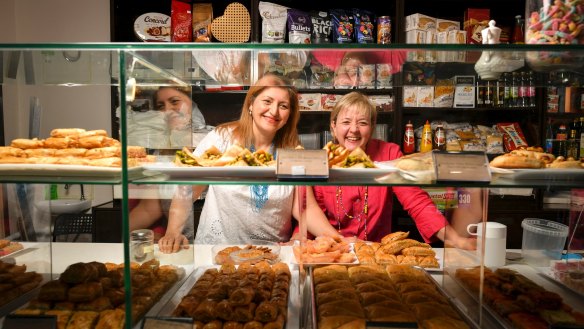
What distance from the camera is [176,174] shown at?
3.80 feet

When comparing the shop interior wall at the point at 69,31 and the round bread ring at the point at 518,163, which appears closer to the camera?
the round bread ring at the point at 518,163

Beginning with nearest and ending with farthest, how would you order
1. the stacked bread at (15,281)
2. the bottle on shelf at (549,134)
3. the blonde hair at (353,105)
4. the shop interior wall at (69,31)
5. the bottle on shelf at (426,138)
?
the stacked bread at (15,281) → the blonde hair at (353,105) → the bottle on shelf at (426,138) → the bottle on shelf at (549,134) → the shop interior wall at (69,31)

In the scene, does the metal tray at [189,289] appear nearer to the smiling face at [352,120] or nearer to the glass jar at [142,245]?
the glass jar at [142,245]

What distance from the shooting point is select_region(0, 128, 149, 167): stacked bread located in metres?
1.19

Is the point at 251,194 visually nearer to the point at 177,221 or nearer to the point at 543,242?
the point at 177,221

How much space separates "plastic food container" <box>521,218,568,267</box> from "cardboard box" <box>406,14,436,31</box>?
2.25 metres

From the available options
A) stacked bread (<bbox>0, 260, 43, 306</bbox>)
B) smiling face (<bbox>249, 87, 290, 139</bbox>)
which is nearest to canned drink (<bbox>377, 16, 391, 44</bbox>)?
smiling face (<bbox>249, 87, 290, 139</bbox>)

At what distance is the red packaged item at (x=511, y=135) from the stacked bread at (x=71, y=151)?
11.1 feet

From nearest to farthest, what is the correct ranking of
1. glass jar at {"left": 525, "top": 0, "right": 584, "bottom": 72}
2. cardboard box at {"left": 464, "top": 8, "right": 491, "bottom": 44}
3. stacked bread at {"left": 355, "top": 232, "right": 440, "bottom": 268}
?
glass jar at {"left": 525, "top": 0, "right": 584, "bottom": 72} → stacked bread at {"left": 355, "top": 232, "right": 440, "bottom": 268} → cardboard box at {"left": 464, "top": 8, "right": 491, "bottom": 44}

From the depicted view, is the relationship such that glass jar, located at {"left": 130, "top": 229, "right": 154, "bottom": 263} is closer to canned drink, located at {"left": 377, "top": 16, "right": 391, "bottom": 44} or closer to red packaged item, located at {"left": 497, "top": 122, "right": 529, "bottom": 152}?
canned drink, located at {"left": 377, "top": 16, "right": 391, "bottom": 44}

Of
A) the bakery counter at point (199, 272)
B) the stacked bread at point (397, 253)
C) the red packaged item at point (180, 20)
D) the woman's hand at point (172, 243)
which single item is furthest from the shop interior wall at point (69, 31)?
the stacked bread at point (397, 253)

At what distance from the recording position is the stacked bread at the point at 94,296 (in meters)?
1.14

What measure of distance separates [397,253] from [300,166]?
860 millimetres

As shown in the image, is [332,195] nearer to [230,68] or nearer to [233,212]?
[233,212]
